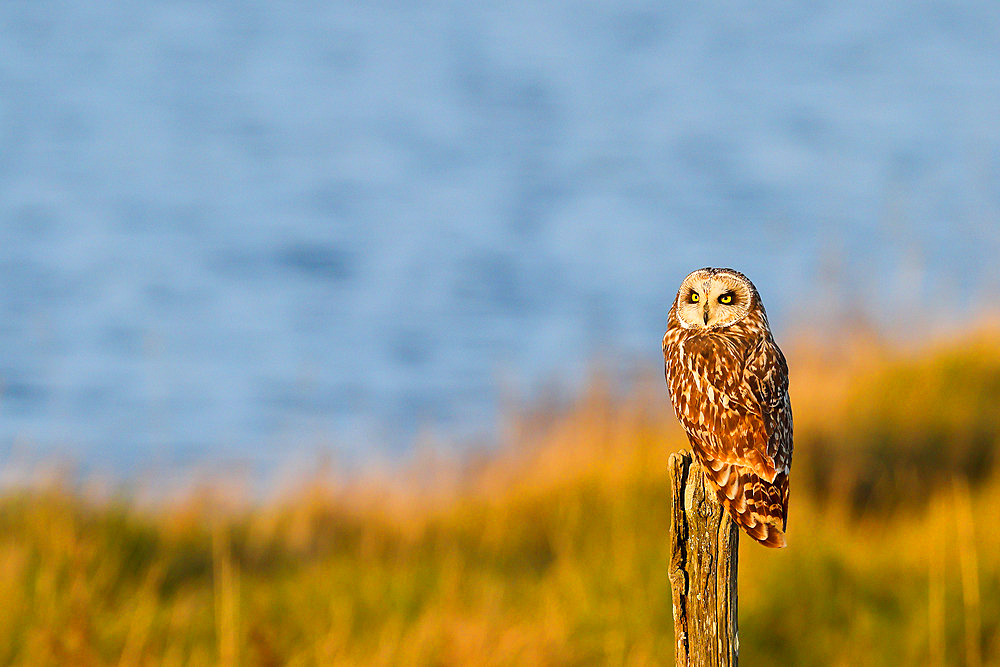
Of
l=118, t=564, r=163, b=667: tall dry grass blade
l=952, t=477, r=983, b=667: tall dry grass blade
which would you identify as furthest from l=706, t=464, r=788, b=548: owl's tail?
l=118, t=564, r=163, b=667: tall dry grass blade


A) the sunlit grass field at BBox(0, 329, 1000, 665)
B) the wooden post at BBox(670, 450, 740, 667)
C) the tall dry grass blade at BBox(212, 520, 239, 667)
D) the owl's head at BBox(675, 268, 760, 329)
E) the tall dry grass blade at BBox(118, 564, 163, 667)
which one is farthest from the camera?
the sunlit grass field at BBox(0, 329, 1000, 665)

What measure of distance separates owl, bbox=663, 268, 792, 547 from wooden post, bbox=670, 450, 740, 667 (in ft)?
0.21

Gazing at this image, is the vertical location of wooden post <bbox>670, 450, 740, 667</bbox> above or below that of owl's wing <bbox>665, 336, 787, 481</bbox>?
below

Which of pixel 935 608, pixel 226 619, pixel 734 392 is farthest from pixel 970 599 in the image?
pixel 226 619

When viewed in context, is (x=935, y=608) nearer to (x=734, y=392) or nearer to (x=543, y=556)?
(x=543, y=556)

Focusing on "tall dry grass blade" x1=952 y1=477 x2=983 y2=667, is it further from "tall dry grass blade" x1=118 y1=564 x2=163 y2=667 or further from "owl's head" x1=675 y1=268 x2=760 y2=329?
"tall dry grass blade" x1=118 y1=564 x2=163 y2=667

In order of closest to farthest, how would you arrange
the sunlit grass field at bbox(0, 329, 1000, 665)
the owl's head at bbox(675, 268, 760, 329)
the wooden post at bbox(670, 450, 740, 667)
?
the wooden post at bbox(670, 450, 740, 667), the owl's head at bbox(675, 268, 760, 329), the sunlit grass field at bbox(0, 329, 1000, 665)

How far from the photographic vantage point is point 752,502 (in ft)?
8.77

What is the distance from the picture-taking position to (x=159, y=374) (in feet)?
23.6

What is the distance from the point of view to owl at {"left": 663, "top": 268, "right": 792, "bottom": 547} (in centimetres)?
271

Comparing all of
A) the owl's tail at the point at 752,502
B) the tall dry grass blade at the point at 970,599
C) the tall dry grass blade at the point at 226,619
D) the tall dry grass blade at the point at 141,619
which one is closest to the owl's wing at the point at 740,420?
the owl's tail at the point at 752,502

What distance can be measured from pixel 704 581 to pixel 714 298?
0.67 metres

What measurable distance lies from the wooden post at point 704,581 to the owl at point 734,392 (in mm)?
63

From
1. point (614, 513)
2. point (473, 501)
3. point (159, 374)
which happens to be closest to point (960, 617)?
point (614, 513)
